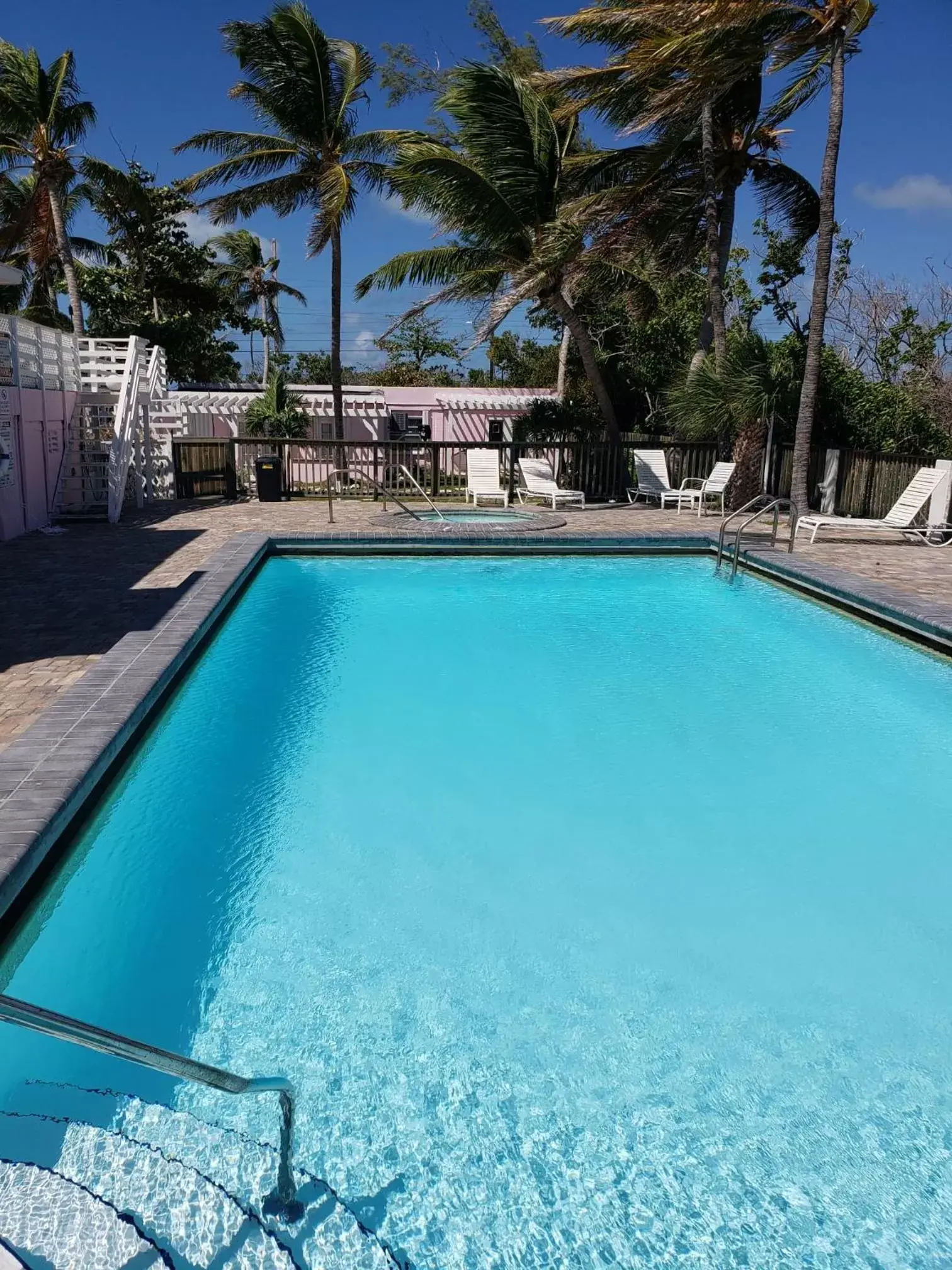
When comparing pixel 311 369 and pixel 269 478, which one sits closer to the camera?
pixel 269 478

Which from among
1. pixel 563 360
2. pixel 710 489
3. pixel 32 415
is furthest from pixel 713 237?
pixel 563 360

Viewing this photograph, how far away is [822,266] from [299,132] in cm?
1206

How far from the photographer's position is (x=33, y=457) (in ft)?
42.3

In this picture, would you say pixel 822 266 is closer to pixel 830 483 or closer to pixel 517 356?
pixel 830 483

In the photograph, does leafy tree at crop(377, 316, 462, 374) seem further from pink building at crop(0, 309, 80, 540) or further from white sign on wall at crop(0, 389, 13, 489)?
white sign on wall at crop(0, 389, 13, 489)

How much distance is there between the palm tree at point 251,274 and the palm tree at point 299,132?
22470 mm

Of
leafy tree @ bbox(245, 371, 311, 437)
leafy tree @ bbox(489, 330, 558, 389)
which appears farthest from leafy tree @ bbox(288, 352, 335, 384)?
leafy tree @ bbox(245, 371, 311, 437)

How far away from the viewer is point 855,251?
23.6 meters

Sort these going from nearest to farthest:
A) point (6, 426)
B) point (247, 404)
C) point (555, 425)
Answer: point (6, 426)
point (555, 425)
point (247, 404)

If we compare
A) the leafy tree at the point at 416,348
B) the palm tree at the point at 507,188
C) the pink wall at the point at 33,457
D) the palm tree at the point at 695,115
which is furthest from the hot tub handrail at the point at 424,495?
the leafy tree at the point at 416,348

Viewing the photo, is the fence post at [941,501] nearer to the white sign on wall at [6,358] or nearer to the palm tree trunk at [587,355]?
the palm tree trunk at [587,355]

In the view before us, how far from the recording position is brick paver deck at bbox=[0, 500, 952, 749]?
6590 mm

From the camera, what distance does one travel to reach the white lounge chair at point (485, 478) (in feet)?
55.8

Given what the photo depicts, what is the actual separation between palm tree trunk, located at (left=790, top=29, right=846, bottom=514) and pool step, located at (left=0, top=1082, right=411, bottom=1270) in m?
12.2
